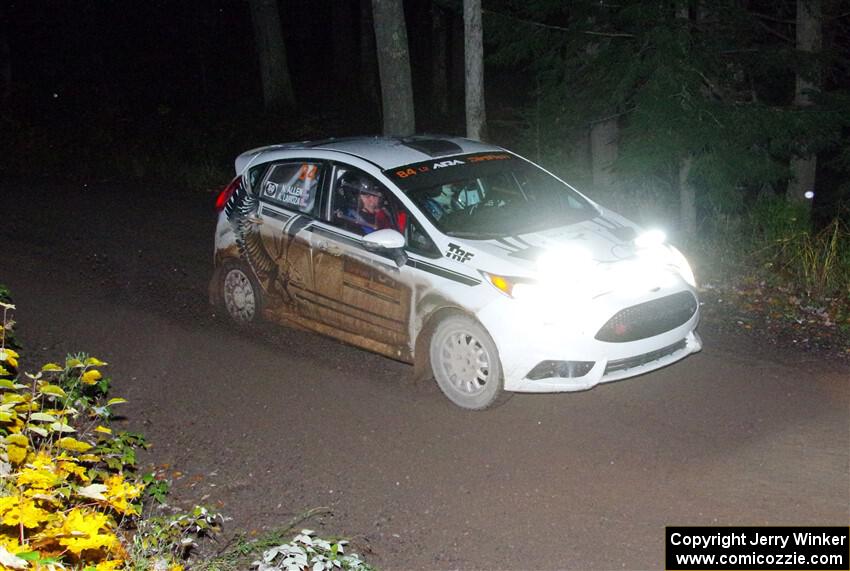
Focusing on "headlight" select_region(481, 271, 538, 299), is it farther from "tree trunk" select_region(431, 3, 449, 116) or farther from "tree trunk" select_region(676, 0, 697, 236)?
"tree trunk" select_region(431, 3, 449, 116)

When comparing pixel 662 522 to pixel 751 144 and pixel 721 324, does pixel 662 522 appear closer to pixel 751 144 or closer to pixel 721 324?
pixel 721 324

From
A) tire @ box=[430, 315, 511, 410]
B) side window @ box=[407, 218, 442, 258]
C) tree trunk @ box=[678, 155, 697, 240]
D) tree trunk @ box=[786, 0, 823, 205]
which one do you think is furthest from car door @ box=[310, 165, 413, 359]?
tree trunk @ box=[786, 0, 823, 205]

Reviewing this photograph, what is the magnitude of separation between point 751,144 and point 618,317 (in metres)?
6.99

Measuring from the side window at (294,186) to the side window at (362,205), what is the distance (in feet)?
0.83

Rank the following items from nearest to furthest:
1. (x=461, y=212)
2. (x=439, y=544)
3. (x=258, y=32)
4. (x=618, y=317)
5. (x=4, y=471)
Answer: (x=4, y=471)
(x=439, y=544)
(x=618, y=317)
(x=461, y=212)
(x=258, y=32)

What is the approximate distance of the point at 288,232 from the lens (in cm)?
862

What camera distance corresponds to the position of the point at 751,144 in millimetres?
13031

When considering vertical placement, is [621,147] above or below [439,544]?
above

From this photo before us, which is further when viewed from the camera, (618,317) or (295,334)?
(295,334)

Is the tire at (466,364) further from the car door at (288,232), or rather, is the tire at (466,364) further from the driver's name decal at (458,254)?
the car door at (288,232)

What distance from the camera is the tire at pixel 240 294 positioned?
912 cm

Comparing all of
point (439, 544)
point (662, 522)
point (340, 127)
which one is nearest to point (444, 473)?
point (439, 544)

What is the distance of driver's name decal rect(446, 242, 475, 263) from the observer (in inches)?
288

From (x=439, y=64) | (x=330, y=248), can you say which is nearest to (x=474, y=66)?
(x=330, y=248)
